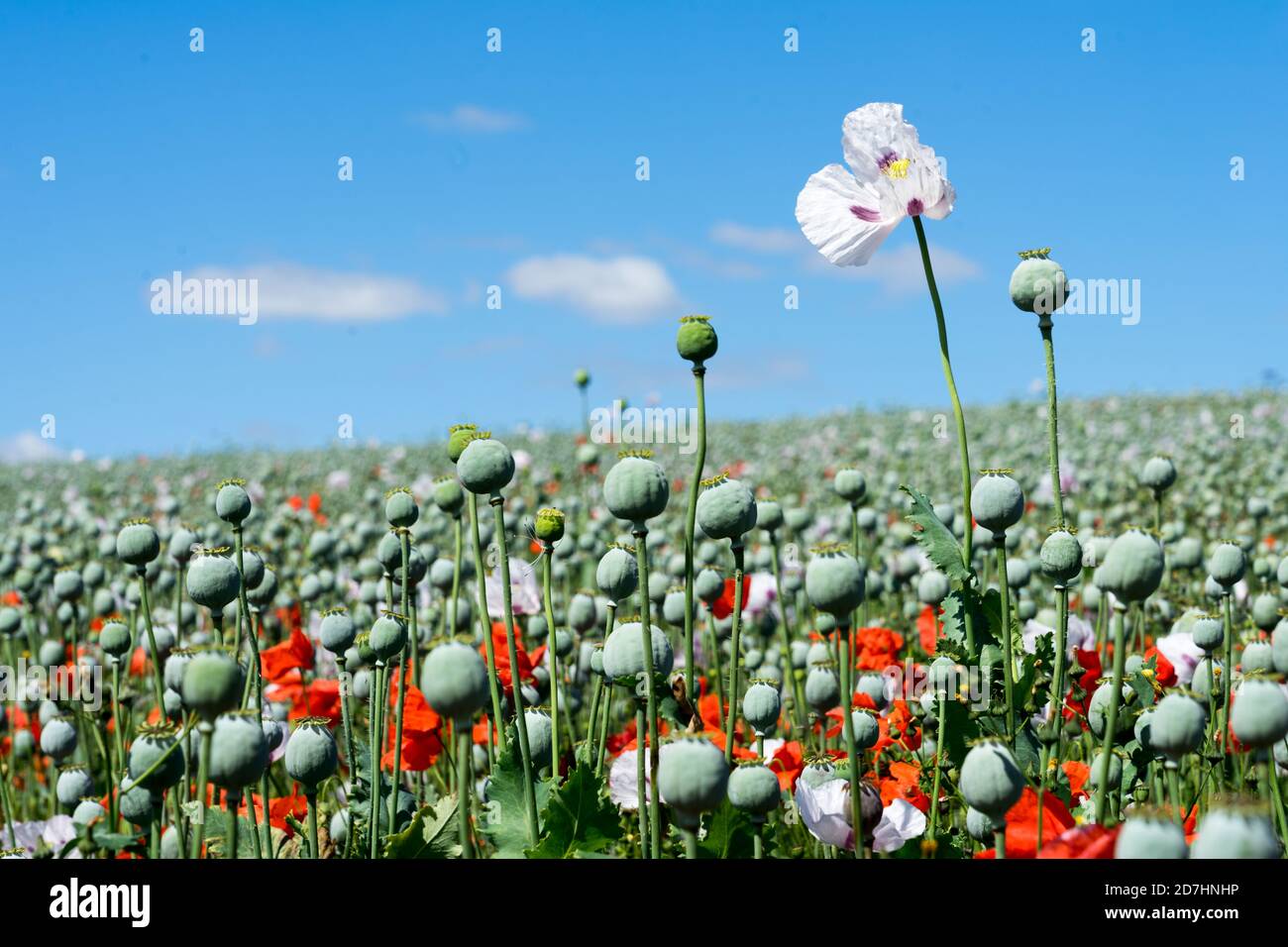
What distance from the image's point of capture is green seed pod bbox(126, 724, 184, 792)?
149cm

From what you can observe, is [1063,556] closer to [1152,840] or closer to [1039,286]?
[1039,286]

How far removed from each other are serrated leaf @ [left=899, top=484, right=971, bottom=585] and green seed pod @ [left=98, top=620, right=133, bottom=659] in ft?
5.25

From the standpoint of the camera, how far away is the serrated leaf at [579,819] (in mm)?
1493

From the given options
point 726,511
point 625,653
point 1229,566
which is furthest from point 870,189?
point 1229,566

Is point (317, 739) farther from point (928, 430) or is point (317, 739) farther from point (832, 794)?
point (928, 430)

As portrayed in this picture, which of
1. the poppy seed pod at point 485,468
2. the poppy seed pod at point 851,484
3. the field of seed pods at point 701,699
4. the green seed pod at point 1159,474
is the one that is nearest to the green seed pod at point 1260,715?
the field of seed pods at point 701,699

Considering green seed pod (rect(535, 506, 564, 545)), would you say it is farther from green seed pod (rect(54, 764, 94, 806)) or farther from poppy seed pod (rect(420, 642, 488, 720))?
green seed pod (rect(54, 764, 94, 806))

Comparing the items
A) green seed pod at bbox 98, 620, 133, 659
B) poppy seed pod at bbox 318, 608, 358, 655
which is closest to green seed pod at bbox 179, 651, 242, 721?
poppy seed pod at bbox 318, 608, 358, 655

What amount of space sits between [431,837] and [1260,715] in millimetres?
1218

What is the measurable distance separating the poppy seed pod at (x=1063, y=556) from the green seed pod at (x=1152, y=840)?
778 mm

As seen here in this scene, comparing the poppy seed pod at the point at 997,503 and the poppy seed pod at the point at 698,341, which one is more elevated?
the poppy seed pod at the point at 698,341

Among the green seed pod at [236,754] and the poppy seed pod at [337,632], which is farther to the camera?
the poppy seed pod at [337,632]

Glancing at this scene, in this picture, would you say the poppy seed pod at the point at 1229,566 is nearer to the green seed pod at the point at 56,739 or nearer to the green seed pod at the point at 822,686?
the green seed pod at the point at 822,686
